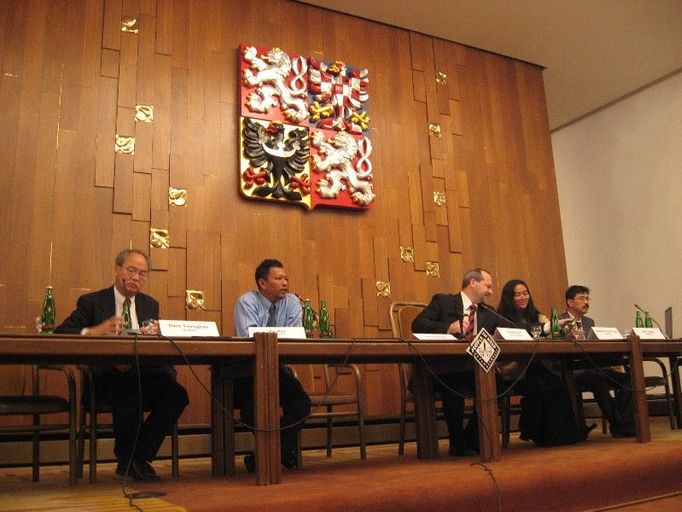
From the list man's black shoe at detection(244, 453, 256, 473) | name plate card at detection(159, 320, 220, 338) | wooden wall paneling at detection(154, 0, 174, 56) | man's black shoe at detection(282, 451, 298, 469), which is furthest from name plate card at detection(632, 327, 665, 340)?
wooden wall paneling at detection(154, 0, 174, 56)

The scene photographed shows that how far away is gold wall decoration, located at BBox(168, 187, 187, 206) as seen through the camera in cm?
509

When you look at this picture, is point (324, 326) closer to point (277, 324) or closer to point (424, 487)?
point (277, 324)

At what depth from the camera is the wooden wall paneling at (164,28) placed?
5.31m

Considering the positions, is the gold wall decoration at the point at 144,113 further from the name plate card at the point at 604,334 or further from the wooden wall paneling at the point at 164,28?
the name plate card at the point at 604,334

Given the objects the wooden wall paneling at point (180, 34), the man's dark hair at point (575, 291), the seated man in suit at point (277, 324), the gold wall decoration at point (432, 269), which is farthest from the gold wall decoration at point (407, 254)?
the wooden wall paneling at point (180, 34)

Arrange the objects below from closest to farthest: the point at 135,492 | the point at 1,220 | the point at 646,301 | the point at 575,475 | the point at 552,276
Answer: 1. the point at 135,492
2. the point at 575,475
3. the point at 1,220
4. the point at 552,276
5. the point at 646,301

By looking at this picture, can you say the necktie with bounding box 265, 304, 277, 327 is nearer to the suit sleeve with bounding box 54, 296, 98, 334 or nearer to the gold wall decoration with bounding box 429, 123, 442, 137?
the suit sleeve with bounding box 54, 296, 98, 334

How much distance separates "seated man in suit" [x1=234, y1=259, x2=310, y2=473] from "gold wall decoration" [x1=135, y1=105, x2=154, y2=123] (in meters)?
1.72

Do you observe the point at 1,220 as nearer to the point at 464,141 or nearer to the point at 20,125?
the point at 20,125

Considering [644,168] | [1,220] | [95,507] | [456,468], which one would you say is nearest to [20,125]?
[1,220]

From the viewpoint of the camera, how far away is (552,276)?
22.4 feet

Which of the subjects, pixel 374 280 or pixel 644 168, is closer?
pixel 374 280

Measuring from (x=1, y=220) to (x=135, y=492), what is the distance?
2509mm

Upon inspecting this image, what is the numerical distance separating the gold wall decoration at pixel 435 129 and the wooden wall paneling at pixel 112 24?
8.81 ft
